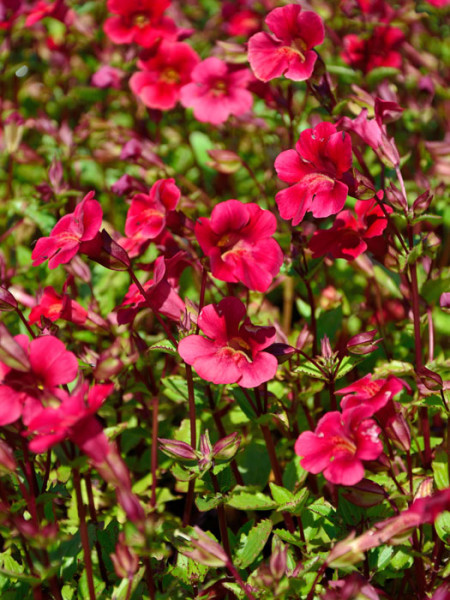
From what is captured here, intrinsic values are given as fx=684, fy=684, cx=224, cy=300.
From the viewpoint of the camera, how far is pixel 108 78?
2.74 metres

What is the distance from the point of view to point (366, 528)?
1.48 meters

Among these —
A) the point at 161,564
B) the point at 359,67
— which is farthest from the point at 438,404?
the point at 359,67

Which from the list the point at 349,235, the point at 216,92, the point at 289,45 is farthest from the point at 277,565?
the point at 216,92

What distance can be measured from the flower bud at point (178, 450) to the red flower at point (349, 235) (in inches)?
21.2

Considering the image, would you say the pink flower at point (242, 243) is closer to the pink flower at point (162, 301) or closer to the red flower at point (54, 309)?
the pink flower at point (162, 301)

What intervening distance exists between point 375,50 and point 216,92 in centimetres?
68

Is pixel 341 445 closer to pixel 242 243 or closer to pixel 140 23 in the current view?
pixel 242 243

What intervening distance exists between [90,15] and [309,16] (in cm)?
224

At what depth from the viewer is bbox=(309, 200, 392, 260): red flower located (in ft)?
5.15

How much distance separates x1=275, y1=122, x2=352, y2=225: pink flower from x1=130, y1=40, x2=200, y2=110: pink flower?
102 centimetres

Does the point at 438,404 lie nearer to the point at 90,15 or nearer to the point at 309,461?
the point at 309,461

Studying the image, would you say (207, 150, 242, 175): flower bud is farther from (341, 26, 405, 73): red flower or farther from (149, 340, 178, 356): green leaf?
(149, 340, 178, 356): green leaf

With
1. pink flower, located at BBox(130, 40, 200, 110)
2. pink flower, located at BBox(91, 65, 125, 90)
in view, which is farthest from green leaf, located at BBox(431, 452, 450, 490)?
pink flower, located at BBox(91, 65, 125, 90)

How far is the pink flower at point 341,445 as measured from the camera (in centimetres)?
117
